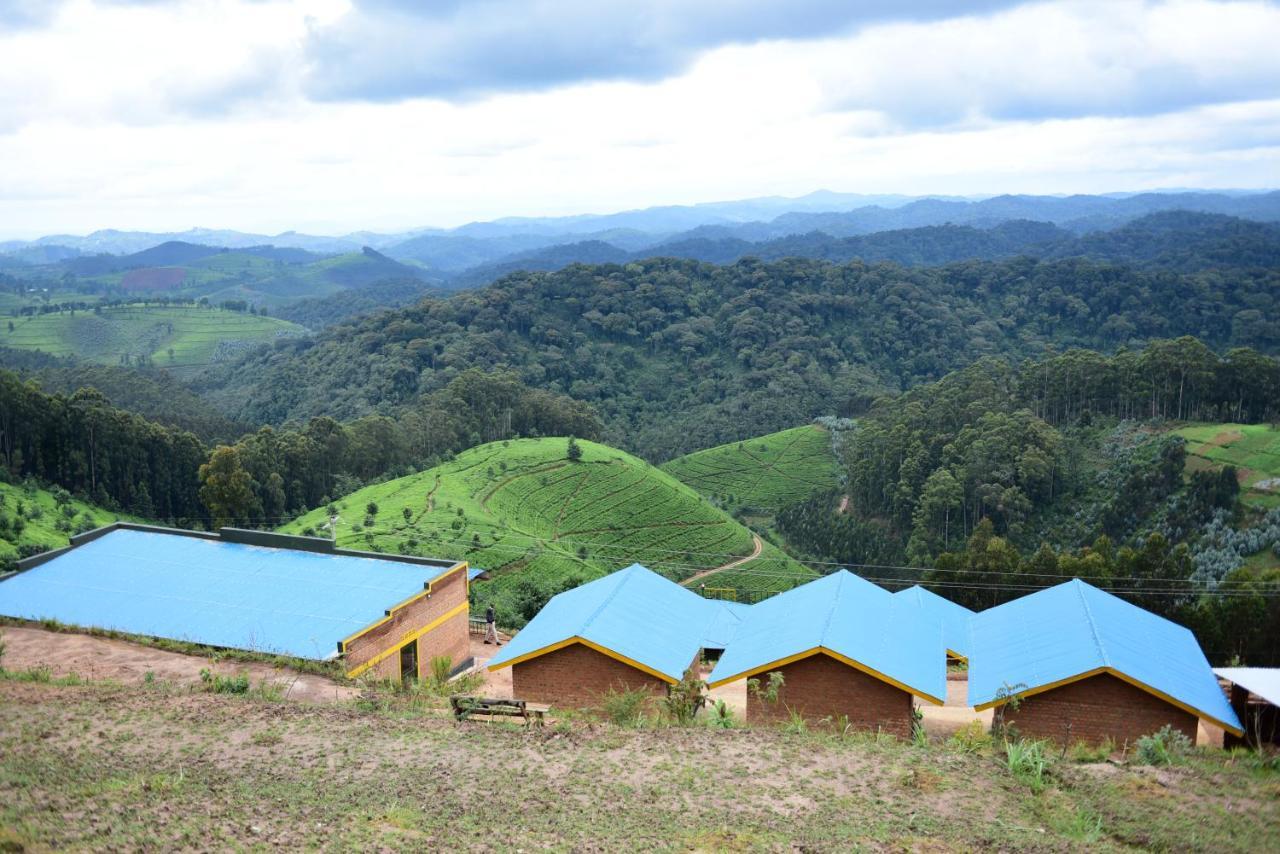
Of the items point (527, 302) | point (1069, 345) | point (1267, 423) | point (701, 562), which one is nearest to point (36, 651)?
point (701, 562)

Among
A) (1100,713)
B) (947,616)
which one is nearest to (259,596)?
(947,616)

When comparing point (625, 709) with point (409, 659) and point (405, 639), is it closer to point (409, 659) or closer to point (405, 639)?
point (405, 639)

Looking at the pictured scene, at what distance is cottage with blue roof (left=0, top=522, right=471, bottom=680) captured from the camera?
19.5 metres

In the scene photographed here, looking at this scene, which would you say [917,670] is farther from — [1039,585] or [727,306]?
[727,306]

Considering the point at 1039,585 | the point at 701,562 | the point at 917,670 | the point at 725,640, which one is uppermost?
the point at 917,670

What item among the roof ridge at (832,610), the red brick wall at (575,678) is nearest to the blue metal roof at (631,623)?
the red brick wall at (575,678)

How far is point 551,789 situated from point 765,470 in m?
62.4

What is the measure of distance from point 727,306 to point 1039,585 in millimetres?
76604

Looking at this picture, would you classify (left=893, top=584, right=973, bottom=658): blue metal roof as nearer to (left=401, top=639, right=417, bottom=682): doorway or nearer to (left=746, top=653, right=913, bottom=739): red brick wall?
(left=746, top=653, right=913, bottom=739): red brick wall

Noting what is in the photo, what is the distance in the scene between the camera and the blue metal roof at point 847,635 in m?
15.2

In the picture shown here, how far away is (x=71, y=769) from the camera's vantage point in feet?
34.5

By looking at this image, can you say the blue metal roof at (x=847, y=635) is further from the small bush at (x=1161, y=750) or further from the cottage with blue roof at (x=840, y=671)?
the small bush at (x=1161, y=750)

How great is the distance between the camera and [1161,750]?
11.9m

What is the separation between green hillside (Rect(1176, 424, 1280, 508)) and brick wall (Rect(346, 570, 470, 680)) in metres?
37.6
